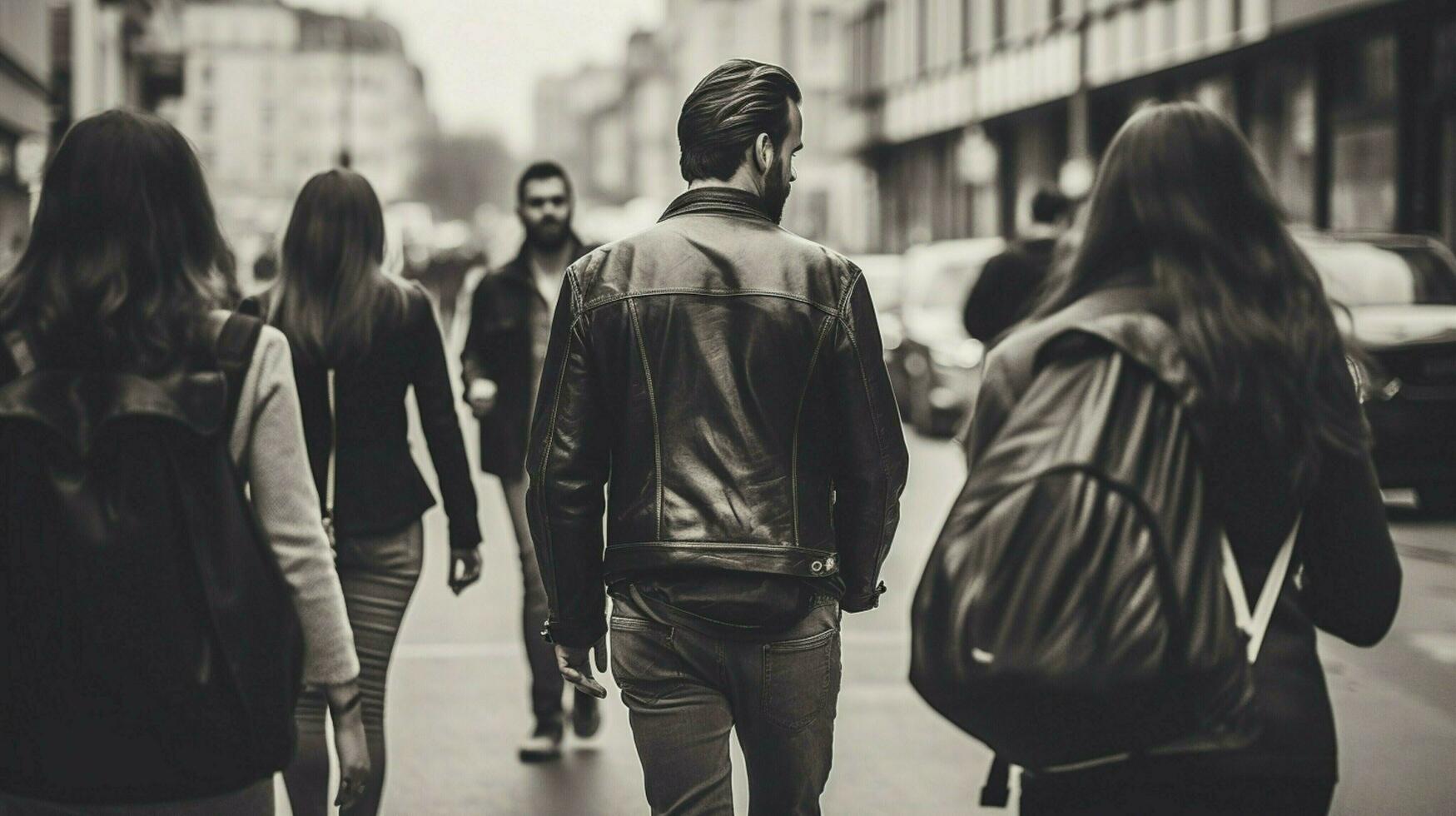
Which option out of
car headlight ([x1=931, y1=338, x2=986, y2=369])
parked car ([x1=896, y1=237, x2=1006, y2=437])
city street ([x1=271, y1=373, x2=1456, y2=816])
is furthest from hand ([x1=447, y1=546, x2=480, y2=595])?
parked car ([x1=896, y1=237, x2=1006, y2=437])

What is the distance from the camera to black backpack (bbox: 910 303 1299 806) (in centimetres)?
250

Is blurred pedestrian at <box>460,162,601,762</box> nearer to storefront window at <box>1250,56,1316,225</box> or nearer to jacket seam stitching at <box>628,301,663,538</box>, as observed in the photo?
jacket seam stitching at <box>628,301,663,538</box>

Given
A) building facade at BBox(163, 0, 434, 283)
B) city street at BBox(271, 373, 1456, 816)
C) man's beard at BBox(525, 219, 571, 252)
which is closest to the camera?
city street at BBox(271, 373, 1456, 816)

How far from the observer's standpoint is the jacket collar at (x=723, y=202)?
11.6 feet

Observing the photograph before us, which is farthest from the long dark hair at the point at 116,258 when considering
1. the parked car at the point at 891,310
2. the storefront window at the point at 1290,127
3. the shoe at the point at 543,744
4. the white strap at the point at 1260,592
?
the storefront window at the point at 1290,127

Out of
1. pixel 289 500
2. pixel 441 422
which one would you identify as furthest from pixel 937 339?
pixel 289 500

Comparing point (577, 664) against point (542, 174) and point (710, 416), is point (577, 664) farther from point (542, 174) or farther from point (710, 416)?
point (542, 174)

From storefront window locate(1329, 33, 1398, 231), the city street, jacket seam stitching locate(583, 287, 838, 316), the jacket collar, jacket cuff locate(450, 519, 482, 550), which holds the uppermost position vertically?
storefront window locate(1329, 33, 1398, 231)

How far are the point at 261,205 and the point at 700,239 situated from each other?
11238cm

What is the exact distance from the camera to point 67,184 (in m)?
2.90

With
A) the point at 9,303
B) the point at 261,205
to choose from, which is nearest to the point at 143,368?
the point at 9,303

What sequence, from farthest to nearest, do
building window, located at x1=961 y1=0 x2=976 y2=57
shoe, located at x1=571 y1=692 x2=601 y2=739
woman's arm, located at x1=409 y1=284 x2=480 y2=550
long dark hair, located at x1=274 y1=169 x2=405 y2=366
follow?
building window, located at x1=961 y1=0 x2=976 y2=57 → shoe, located at x1=571 y1=692 x2=601 y2=739 → woman's arm, located at x1=409 y1=284 x2=480 y2=550 → long dark hair, located at x1=274 y1=169 x2=405 y2=366

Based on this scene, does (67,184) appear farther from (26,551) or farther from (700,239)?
(700,239)

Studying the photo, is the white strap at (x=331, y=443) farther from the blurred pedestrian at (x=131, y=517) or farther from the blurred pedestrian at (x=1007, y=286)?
the blurred pedestrian at (x=1007, y=286)
